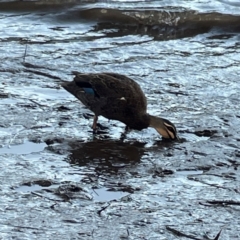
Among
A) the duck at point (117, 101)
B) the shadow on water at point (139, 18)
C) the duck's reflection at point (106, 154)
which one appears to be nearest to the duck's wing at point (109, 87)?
the duck at point (117, 101)

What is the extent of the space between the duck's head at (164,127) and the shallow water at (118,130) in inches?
4.1

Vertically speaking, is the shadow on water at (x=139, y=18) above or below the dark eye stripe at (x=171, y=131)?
above

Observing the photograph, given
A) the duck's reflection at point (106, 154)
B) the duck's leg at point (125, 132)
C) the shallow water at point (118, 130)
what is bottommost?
the duck's leg at point (125, 132)

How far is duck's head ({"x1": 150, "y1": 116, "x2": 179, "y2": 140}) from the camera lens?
738cm

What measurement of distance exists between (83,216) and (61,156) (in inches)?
54.2

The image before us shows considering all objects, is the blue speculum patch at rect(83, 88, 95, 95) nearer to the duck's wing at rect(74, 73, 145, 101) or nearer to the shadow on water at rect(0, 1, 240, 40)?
the duck's wing at rect(74, 73, 145, 101)

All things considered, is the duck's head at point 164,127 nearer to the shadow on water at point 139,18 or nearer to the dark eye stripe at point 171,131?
the dark eye stripe at point 171,131

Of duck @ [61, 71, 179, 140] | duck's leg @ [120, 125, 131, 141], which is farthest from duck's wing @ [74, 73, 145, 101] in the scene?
duck's leg @ [120, 125, 131, 141]

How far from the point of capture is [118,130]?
788 centimetres

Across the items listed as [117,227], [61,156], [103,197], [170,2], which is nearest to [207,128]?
[61,156]

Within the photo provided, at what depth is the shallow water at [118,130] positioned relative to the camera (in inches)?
220

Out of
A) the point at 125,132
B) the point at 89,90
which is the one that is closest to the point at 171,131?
the point at 125,132

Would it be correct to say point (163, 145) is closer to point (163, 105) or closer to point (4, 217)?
point (163, 105)

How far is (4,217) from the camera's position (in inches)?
215
